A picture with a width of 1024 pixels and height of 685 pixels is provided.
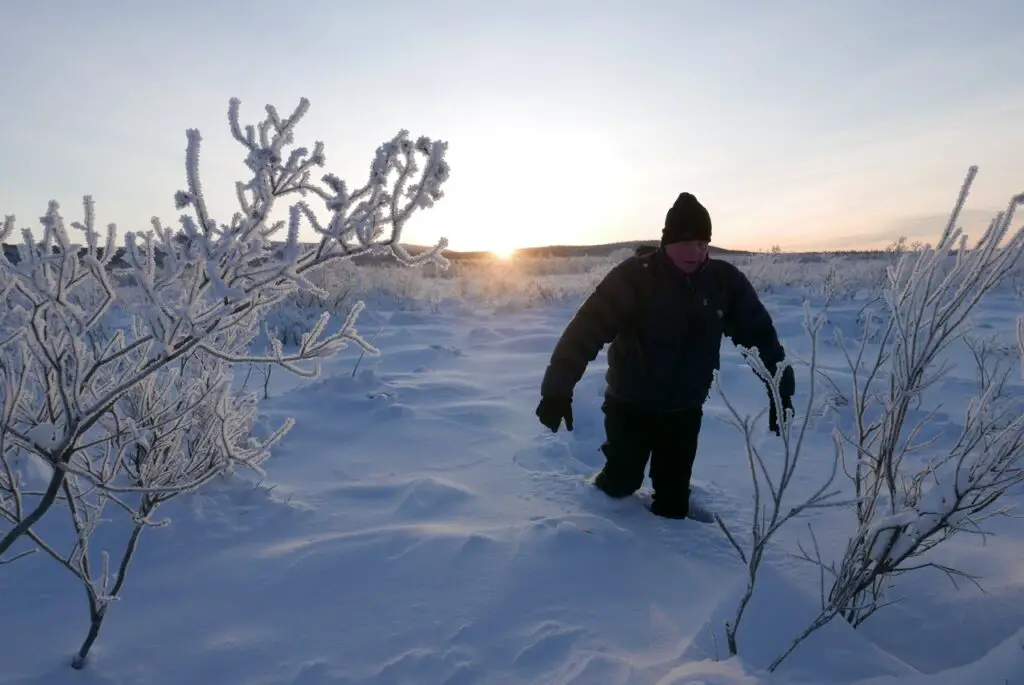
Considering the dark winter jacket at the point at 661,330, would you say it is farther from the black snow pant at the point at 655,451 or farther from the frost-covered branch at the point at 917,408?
the frost-covered branch at the point at 917,408

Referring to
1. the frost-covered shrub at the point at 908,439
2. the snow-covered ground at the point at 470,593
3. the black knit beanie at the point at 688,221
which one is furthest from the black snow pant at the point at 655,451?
the frost-covered shrub at the point at 908,439

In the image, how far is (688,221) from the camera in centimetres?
293

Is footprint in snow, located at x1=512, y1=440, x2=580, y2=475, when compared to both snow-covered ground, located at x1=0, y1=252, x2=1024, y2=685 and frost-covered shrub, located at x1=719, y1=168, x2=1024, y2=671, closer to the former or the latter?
snow-covered ground, located at x1=0, y1=252, x2=1024, y2=685

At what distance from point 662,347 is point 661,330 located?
91 millimetres

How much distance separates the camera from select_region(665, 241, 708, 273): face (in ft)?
9.72

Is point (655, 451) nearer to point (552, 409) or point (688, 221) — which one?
point (552, 409)

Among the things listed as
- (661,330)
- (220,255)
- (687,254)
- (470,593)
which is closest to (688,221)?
(687,254)

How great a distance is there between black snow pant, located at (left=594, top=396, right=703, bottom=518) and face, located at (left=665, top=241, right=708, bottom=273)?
2.53ft

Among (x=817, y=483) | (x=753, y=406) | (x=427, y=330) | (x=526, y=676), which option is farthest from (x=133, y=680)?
(x=427, y=330)

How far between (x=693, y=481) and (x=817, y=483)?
72cm

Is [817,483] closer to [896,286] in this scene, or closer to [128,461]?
[896,286]

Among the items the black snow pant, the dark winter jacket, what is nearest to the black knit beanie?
the dark winter jacket

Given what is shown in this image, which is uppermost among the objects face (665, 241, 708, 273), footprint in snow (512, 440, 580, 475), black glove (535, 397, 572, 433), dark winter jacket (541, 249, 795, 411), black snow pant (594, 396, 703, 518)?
face (665, 241, 708, 273)

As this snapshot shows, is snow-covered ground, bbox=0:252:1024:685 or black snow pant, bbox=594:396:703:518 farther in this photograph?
black snow pant, bbox=594:396:703:518
